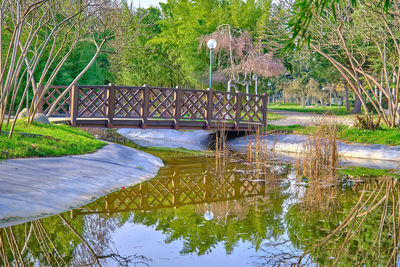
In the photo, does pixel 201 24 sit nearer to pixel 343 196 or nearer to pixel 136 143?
pixel 136 143

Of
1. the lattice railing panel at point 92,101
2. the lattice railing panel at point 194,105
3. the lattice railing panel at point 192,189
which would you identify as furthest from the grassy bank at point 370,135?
the lattice railing panel at point 92,101

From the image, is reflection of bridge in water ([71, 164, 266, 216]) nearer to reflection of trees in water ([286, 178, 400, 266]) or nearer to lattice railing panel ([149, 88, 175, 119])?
reflection of trees in water ([286, 178, 400, 266])

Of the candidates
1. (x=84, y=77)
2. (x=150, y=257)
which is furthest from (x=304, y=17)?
(x=84, y=77)

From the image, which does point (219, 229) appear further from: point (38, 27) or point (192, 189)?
point (38, 27)

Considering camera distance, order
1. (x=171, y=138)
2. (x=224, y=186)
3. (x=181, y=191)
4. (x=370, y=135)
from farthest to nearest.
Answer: (x=171, y=138) < (x=370, y=135) < (x=224, y=186) < (x=181, y=191)

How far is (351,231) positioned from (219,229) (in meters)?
1.58

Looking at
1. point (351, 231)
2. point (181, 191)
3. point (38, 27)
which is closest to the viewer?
point (351, 231)

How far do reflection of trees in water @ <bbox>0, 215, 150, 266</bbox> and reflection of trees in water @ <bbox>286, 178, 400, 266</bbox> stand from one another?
1.86m

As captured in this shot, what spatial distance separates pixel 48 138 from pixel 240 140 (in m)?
9.11

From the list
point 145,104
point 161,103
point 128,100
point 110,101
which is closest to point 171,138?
point 161,103

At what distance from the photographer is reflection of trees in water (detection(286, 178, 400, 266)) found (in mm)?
4488

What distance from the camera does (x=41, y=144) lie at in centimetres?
898

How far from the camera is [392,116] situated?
617 inches

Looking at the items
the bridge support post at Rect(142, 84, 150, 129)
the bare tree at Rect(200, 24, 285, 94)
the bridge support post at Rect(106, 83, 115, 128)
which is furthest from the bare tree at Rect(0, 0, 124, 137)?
the bare tree at Rect(200, 24, 285, 94)
